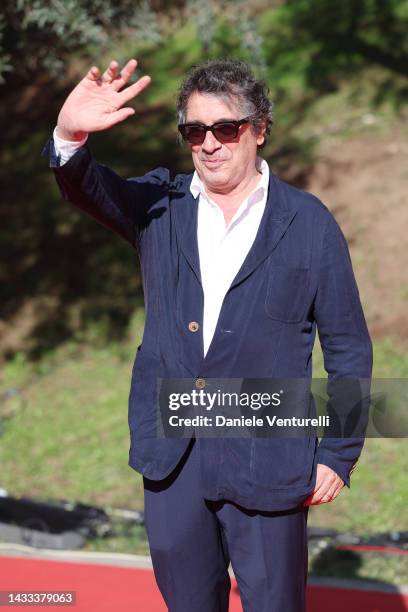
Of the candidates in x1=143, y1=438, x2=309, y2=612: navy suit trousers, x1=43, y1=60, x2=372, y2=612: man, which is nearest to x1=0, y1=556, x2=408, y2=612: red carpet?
x1=143, y1=438, x2=309, y2=612: navy suit trousers

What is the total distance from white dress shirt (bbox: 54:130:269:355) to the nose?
0.69ft

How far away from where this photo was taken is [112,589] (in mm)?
4844

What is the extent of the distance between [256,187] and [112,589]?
2719 millimetres

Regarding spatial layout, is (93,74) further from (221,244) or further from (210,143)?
(221,244)

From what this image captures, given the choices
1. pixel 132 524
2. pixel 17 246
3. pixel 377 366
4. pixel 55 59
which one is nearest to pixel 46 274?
pixel 17 246

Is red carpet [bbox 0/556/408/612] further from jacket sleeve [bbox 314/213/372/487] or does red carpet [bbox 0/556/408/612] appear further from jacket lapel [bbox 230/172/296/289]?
jacket lapel [bbox 230/172/296/289]

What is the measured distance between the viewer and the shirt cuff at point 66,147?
2.79 meters

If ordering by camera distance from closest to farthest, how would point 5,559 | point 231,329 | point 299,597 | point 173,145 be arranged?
point 231,329 → point 299,597 → point 5,559 → point 173,145

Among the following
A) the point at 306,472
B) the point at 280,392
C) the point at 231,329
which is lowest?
the point at 306,472

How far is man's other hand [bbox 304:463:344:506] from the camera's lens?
9.80ft

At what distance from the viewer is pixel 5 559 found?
17.0 ft

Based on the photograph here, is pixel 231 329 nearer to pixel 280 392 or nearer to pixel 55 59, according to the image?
pixel 280 392

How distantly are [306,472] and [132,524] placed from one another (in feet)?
9.53

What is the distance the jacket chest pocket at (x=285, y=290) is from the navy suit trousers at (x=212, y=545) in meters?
0.51
